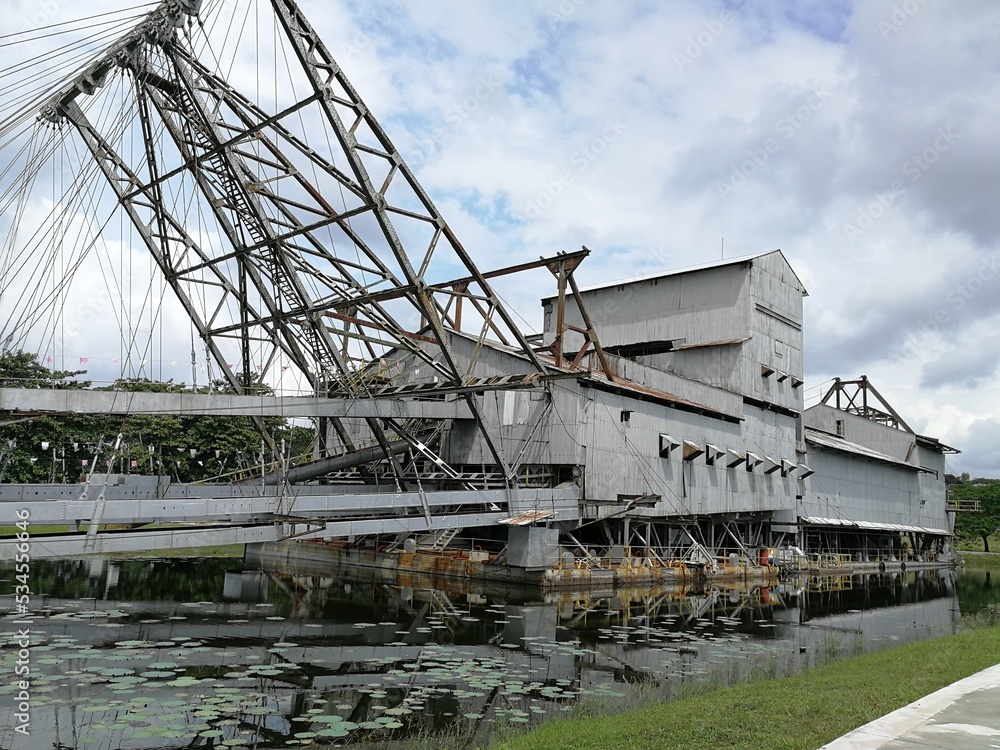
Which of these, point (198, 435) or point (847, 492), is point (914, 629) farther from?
point (198, 435)

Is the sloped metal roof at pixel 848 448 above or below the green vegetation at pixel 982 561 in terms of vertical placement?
above

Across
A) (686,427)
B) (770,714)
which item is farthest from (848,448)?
(770,714)

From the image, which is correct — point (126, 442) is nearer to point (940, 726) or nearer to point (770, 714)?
point (770, 714)

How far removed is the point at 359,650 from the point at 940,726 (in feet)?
34.4

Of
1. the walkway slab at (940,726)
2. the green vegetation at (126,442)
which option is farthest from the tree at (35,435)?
the walkway slab at (940,726)

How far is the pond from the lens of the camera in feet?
32.7

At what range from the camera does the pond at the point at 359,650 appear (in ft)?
32.7

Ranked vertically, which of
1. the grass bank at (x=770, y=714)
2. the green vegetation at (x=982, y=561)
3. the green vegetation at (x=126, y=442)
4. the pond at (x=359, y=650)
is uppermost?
the green vegetation at (x=126, y=442)

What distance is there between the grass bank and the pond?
1600mm

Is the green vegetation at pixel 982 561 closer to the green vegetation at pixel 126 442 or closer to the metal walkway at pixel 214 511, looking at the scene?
the metal walkway at pixel 214 511

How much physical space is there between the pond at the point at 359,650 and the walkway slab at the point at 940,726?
4549 millimetres

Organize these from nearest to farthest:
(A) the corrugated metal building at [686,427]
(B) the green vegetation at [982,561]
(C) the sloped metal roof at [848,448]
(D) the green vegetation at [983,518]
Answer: (A) the corrugated metal building at [686,427]
(C) the sloped metal roof at [848,448]
(B) the green vegetation at [982,561]
(D) the green vegetation at [983,518]

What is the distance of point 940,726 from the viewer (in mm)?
7176

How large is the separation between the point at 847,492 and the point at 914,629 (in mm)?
27179
